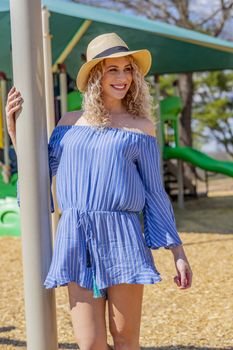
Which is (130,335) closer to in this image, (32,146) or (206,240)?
(32,146)

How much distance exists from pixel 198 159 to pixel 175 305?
746 centimetres

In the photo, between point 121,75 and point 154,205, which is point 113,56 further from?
point 154,205

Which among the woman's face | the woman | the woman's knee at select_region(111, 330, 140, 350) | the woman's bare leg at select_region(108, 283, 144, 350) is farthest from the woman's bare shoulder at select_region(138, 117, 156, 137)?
the woman's knee at select_region(111, 330, 140, 350)

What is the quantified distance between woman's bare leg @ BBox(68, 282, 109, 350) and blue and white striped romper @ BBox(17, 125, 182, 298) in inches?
1.4

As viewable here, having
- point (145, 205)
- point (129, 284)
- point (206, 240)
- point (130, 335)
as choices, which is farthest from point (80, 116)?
point (206, 240)

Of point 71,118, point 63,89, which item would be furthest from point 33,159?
point 63,89

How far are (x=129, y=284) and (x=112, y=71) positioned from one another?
0.75m

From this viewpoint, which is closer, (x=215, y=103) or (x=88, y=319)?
(x=88, y=319)

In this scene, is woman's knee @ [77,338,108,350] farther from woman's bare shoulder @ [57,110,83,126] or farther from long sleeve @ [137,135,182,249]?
woman's bare shoulder @ [57,110,83,126]

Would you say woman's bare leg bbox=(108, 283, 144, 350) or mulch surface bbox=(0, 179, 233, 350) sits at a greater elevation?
woman's bare leg bbox=(108, 283, 144, 350)

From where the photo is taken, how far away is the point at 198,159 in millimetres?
11969

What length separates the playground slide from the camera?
11.4 meters

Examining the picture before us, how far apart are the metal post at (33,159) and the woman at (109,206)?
90 millimetres

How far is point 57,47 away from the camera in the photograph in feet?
37.5
